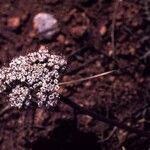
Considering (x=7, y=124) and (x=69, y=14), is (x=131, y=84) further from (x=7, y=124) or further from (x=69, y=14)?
(x=7, y=124)

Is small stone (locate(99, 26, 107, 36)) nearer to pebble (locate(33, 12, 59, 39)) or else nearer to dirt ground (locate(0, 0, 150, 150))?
dirt ground (locate(0, 0, 150, 150))

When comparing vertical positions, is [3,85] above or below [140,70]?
below

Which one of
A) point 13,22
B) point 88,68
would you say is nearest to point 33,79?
point 88,68

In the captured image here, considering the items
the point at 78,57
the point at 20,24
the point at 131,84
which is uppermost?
the point at 20,24

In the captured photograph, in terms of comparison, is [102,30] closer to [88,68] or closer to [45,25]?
[88,68]

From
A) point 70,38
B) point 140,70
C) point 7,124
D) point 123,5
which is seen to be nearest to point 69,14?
point 70,38

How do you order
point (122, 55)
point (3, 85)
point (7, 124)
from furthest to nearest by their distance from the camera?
point (122, 55) < point (7, 124) < point (3, 85)
